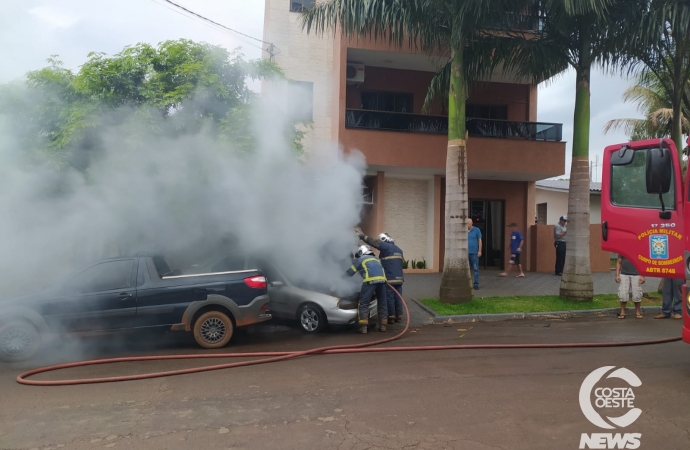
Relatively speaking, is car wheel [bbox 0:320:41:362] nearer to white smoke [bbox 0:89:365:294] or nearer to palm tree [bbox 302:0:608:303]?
white smoke [bbox 0:89:365:294]

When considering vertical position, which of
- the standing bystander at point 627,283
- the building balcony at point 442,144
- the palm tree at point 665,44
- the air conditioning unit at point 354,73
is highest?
the air conditioning unit at point 354,73

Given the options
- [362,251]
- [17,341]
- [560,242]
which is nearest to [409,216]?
[560,242]

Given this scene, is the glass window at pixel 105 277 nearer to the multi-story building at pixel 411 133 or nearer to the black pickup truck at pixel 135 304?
the black pickup truck at pixel 135 304

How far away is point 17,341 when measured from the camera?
6.91 metres

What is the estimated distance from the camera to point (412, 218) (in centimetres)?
1642

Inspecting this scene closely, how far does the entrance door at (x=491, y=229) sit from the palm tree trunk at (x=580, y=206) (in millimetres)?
6563

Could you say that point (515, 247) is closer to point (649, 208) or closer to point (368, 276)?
point (368, 276)

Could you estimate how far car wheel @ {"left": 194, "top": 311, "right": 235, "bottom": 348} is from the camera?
7.58 meters

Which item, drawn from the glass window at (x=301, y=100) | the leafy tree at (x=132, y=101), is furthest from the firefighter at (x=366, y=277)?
the glass window at (x=301, y=100)

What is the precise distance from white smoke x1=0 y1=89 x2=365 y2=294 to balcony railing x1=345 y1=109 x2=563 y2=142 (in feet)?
17.2

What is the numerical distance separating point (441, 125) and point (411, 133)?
3.61ft

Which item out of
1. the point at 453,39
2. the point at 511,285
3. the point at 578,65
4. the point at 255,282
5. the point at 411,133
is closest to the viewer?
the point at 255,282

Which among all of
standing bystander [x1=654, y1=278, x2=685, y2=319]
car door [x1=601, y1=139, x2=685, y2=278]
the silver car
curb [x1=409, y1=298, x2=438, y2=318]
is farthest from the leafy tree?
standing bystander [x1=654, y1=278, x2=685, y2=319]

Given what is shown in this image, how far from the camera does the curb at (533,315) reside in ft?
32.2
